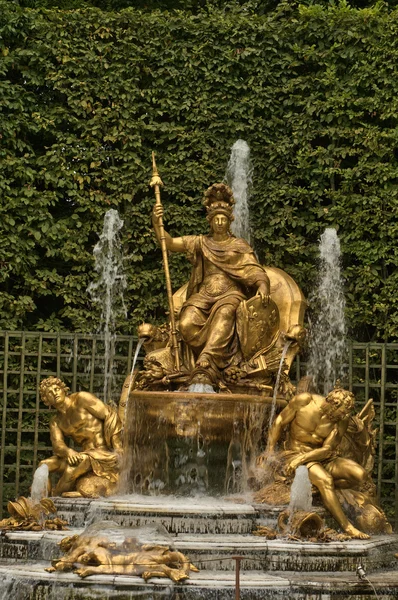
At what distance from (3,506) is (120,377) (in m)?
2.05

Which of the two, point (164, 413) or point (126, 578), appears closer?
point (126, 578)

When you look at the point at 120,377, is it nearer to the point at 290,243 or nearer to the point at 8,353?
the point at 8,353

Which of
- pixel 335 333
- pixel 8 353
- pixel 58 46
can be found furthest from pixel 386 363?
pixel 58 46

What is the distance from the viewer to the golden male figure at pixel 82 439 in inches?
530

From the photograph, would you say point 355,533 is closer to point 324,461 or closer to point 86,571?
point 324,461

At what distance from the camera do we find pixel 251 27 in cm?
1700

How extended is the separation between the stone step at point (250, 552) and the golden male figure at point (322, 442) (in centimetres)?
69

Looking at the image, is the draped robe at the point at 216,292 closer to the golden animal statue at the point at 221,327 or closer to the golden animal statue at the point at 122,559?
the golden animal statue at the point at 221,327

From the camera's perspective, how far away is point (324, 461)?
12.9 metres

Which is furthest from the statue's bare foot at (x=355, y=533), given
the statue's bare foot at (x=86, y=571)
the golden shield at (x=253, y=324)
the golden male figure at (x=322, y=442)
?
the statue's bare foot at (x=86, y=571)

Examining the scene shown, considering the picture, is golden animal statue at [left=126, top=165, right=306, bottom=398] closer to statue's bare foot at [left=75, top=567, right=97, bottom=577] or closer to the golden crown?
the golden crown

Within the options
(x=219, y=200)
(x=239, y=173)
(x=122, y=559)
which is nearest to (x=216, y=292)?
(x=219, y=200)

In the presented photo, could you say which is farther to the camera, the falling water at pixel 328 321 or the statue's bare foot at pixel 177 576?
the falling water at pixel 328 321

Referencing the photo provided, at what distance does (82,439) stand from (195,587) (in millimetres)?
3643
